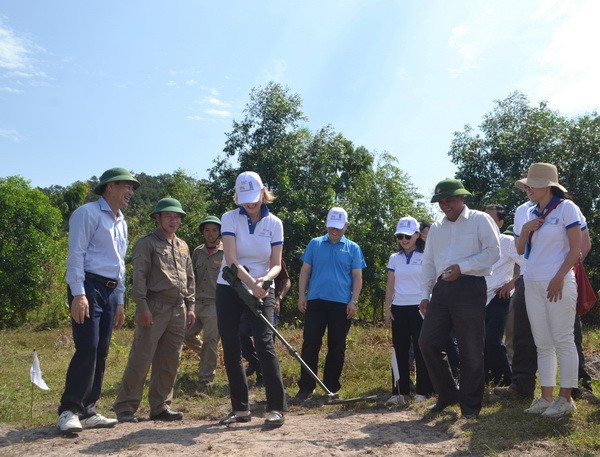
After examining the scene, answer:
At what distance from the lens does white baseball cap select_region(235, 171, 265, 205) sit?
17.0 feet

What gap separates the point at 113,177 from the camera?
5.23m

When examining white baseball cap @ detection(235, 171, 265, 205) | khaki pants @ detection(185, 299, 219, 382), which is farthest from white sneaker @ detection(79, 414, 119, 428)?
khaki pants @ detection(185, 299, 219, 382)

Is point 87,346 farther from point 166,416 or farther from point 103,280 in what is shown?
point 166,416

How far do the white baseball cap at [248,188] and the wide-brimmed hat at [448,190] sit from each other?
58.1 inches

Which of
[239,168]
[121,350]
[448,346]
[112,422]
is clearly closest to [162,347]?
[112,422]

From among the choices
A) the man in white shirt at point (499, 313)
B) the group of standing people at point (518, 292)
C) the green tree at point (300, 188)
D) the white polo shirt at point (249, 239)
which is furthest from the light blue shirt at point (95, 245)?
the green tree at point (300, 188)

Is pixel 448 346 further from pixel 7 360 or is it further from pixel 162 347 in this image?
pixel 7 360

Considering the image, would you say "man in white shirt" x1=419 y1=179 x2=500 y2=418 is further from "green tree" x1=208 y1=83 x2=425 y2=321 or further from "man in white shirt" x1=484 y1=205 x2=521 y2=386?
"green tree" x1=208 y1=83 x2=425 y2=321

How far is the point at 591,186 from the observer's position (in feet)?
59.2

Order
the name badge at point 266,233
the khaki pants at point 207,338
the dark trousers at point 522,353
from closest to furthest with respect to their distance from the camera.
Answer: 1. the name badge at point 266,233
2. the dark trousers at point 522,353
3. the khaki pants at point 207,338

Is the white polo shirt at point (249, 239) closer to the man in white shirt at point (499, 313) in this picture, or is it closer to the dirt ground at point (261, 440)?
the dirt ground at point (261, 440)

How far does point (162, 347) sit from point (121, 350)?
620 cm

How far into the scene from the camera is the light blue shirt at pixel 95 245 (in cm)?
486

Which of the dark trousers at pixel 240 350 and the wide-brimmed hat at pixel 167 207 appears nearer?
the dark trousers at pixel 240 350
